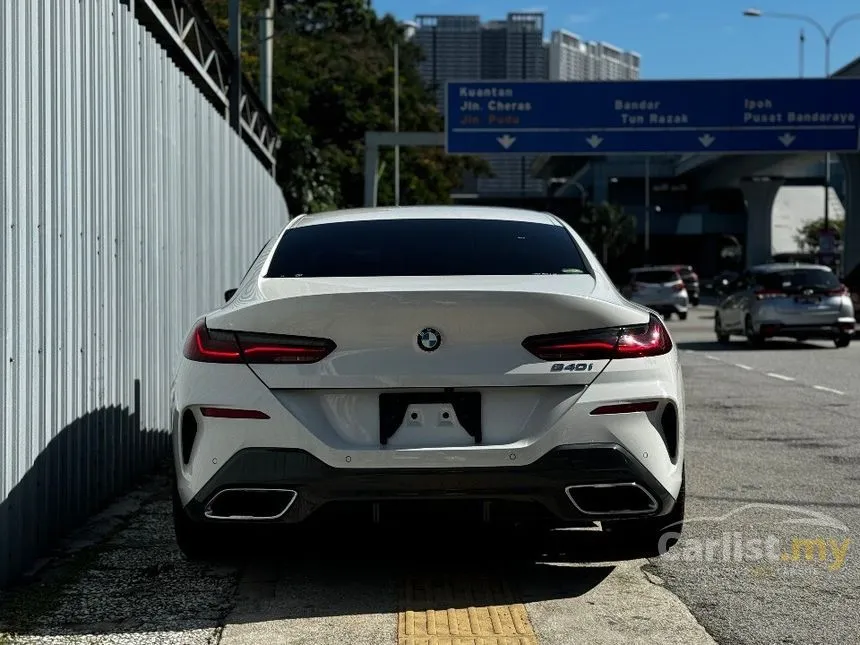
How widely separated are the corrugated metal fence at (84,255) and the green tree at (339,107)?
1023 inches

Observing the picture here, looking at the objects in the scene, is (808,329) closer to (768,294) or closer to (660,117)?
(768,294)

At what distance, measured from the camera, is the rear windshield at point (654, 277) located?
38.2 meters

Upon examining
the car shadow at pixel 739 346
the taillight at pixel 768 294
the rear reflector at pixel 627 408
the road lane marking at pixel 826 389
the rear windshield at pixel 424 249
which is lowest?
the car shadow at pixel 739 346

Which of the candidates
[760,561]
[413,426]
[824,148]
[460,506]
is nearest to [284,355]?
[413,426]

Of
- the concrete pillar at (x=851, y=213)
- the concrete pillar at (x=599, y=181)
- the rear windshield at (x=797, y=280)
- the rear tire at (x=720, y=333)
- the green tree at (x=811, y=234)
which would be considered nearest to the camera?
the rear windshield at (x=797, y=280)

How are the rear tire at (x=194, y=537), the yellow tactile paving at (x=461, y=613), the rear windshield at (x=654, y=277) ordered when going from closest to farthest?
the yellow tactile paving at (x=461, y=613) < the rear tire at (x=194, y=537) < the rear windshield at (x=654, y=277)

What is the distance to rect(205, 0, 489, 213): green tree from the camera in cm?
3853

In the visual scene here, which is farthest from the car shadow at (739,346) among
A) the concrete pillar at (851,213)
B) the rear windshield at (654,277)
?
the concrete pillar at (851,213)

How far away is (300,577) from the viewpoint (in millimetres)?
5328

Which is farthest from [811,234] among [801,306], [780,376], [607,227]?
[780,376]

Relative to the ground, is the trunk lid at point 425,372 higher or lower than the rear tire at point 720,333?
higher

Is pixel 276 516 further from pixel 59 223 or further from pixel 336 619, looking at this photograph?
pixel 59 223

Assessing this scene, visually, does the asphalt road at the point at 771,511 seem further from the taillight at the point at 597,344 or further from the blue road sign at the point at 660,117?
the blue road sign at the point at 660,117

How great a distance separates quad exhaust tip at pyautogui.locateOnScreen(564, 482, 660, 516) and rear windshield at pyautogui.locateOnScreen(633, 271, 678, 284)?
3379 cm
